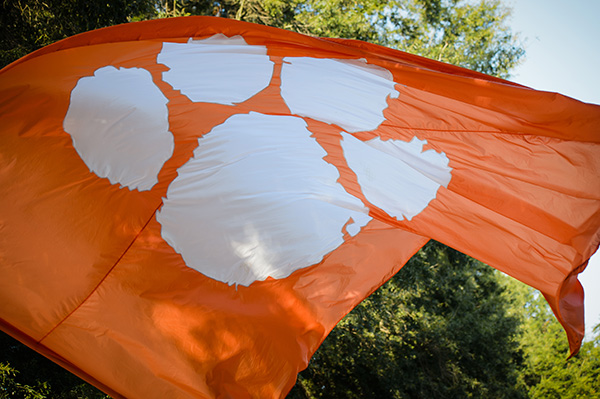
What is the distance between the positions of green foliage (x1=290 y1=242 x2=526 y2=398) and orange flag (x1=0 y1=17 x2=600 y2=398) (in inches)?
293

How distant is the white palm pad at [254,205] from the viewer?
3188 mm

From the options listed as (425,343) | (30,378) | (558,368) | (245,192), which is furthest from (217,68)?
(558,368)

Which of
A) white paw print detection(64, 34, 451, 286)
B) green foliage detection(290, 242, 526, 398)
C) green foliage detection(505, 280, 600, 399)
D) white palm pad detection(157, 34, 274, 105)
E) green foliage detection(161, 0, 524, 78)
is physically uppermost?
white palm pad detection(157, 34, 274, 105)

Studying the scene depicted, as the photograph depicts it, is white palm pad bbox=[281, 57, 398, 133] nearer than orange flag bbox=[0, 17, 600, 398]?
No

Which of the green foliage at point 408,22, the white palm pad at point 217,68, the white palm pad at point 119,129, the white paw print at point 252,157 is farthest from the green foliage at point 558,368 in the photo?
the white palm pad at point 119,129

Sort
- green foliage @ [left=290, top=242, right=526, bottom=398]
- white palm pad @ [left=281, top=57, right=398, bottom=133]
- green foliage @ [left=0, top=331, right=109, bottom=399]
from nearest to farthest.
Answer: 1. white palm pad @ [left=281, top=57, right=398, bottom=133]
2. green foliage @ [left=0, top=331, right=109, bottom=399]
3. green foliage @ [left=290, top=242, right=526, bottom=398]

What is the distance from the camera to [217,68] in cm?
366

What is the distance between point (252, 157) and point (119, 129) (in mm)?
811

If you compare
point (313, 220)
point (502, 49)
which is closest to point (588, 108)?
point (313, 220)

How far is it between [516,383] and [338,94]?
15.3m

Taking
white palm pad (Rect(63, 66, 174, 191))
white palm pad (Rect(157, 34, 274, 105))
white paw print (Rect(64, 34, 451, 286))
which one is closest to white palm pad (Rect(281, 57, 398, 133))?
white paw print (Rect(64, 34, 451, 286))

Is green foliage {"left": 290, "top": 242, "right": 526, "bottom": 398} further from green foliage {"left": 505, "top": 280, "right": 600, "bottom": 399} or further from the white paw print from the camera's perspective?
the white paw print

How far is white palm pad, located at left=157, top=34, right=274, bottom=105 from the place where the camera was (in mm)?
3496

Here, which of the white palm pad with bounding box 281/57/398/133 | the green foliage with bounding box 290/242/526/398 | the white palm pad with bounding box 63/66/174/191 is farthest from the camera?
the green foliage with bounding box 290/242/526/398
